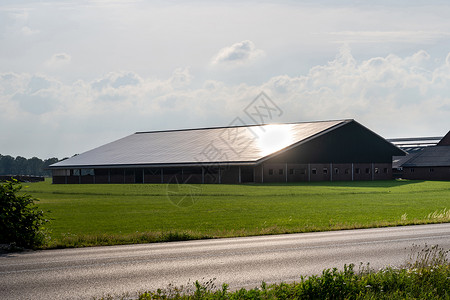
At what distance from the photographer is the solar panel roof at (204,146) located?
6950 cm

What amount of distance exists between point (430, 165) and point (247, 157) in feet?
111

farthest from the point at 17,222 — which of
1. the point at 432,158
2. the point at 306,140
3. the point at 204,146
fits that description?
the point at 432,158

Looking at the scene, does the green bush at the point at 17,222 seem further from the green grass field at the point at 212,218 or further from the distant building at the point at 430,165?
the distant building at the point at 430,165

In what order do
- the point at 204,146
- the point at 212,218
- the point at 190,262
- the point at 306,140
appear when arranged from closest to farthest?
the point at 190,262
the point at 212,218
the point at 306,140
the point at 204,146

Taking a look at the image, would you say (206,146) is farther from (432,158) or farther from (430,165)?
(432,158)

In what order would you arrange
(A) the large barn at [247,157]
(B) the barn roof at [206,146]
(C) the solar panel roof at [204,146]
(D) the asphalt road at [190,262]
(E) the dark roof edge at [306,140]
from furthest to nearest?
(C) the solar panel roof at [204,146]
(B) the barn roof at [206,146]
(A) the large barn at [247,157]
(E) the dark roof edge at [306,140]
(D) the asphalt road at [190,262]

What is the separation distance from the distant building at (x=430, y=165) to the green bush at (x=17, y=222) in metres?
75.6

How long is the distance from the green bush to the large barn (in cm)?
4656

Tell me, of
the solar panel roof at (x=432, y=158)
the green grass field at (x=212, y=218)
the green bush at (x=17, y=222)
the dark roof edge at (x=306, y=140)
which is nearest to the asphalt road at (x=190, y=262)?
the green bush at (x=17, y=222)

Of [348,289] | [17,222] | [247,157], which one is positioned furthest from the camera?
[247,157]

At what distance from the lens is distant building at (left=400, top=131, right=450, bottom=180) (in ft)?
274

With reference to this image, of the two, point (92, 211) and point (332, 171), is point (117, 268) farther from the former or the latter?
point (332, 171)

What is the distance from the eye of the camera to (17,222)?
17.0 metres

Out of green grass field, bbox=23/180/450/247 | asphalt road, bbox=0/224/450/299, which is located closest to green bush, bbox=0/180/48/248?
green grass field, bbox=23/180/450/247
